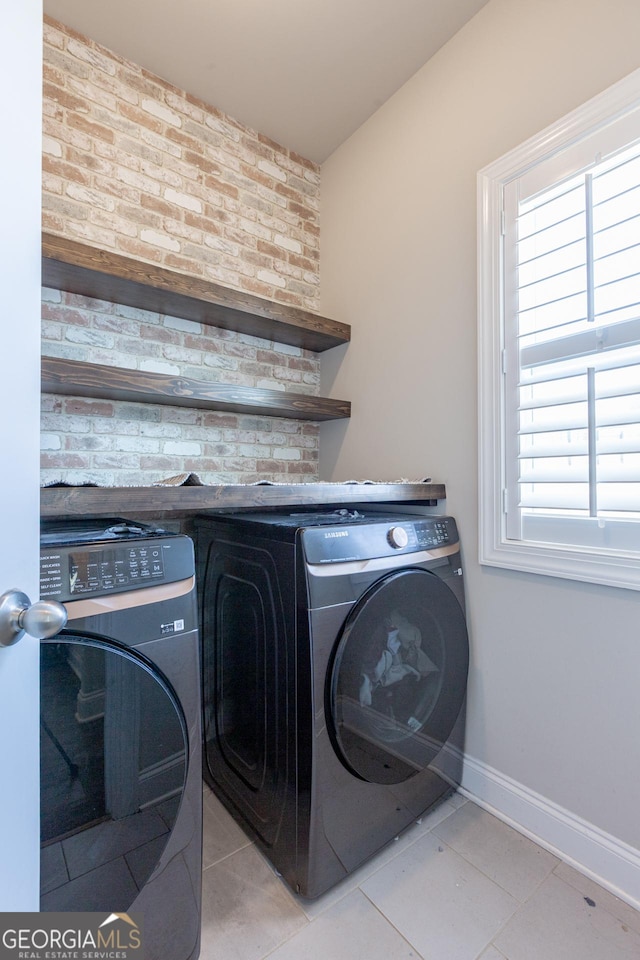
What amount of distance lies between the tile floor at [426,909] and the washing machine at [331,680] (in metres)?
0.06

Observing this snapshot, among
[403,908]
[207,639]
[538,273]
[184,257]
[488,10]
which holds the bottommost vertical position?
[403,908]

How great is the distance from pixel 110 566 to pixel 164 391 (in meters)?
0.83

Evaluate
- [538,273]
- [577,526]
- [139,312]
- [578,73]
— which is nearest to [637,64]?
[578,73]

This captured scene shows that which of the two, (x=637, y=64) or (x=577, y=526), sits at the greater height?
(x=637, y=64)

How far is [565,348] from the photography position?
139cm

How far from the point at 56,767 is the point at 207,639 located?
0.84 meters

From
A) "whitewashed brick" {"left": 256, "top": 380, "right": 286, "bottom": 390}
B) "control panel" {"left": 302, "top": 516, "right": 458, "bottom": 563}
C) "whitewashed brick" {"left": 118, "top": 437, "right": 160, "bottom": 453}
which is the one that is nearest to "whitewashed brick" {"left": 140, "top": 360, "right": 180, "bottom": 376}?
"whitewashed brick" {"left": 118, "top": 437, "right": 160, "bottom": 453}

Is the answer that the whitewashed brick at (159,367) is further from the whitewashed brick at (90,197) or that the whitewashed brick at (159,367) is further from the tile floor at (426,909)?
the tile floor at (426,909)

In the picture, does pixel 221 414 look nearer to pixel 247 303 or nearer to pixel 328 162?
pixel 247 303

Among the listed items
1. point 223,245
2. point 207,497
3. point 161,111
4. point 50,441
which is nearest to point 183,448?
point 50,441

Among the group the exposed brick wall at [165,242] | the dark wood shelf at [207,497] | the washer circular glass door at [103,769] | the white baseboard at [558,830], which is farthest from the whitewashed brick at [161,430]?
the white baseboard at [558,830]

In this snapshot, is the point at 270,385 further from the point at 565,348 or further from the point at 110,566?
the point at 110,566

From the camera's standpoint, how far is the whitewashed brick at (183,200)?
192 cm

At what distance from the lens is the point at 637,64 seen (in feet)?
4.00
